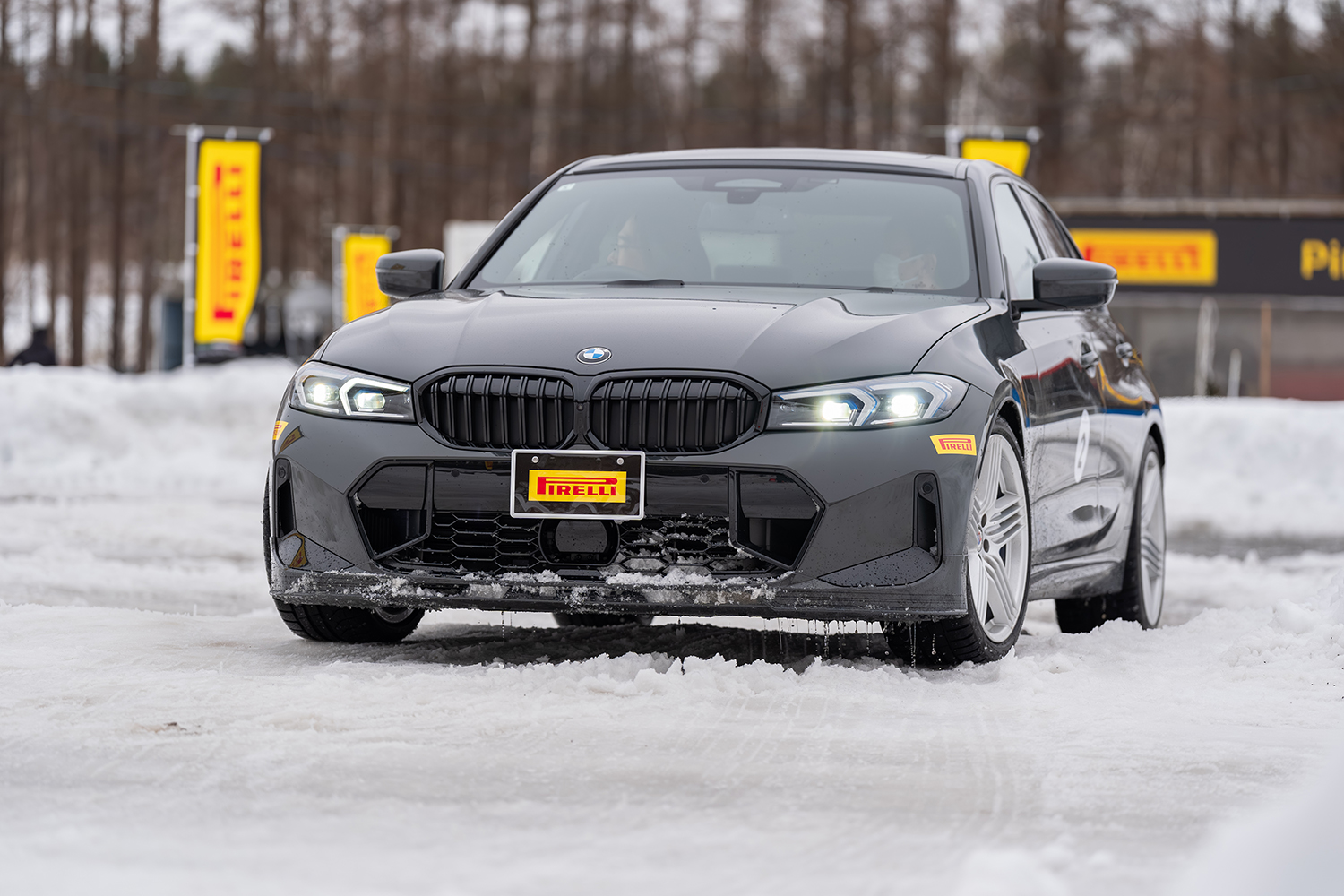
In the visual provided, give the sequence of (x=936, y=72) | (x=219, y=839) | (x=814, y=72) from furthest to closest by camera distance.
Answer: (x=814, y=72) < (x=936, y=72) < (x=219, y=839)

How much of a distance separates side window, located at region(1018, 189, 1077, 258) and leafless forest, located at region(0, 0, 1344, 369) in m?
38.5

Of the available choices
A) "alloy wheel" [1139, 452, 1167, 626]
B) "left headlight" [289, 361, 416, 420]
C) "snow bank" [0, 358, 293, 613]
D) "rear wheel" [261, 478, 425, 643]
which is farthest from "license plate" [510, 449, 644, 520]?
"alloy wheel" [1139, 452, 1167, 626]

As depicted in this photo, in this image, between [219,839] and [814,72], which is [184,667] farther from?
[814,72]

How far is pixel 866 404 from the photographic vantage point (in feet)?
16.1

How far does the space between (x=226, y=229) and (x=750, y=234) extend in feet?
65.3

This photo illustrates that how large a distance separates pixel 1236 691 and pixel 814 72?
1976 inches

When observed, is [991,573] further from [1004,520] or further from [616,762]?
[616,762]

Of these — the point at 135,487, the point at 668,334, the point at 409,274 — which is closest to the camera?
the point at 668,334

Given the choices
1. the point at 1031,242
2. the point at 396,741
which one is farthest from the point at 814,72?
the point at 396,741

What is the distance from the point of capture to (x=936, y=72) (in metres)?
49.4

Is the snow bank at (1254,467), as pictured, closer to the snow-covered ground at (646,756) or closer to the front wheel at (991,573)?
the snow-covered ground at (646,756)

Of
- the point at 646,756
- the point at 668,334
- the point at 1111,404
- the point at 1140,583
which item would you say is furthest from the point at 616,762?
the point at 1140,583

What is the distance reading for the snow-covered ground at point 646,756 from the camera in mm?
3004

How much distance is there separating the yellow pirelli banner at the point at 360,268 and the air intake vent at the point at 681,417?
104ft
